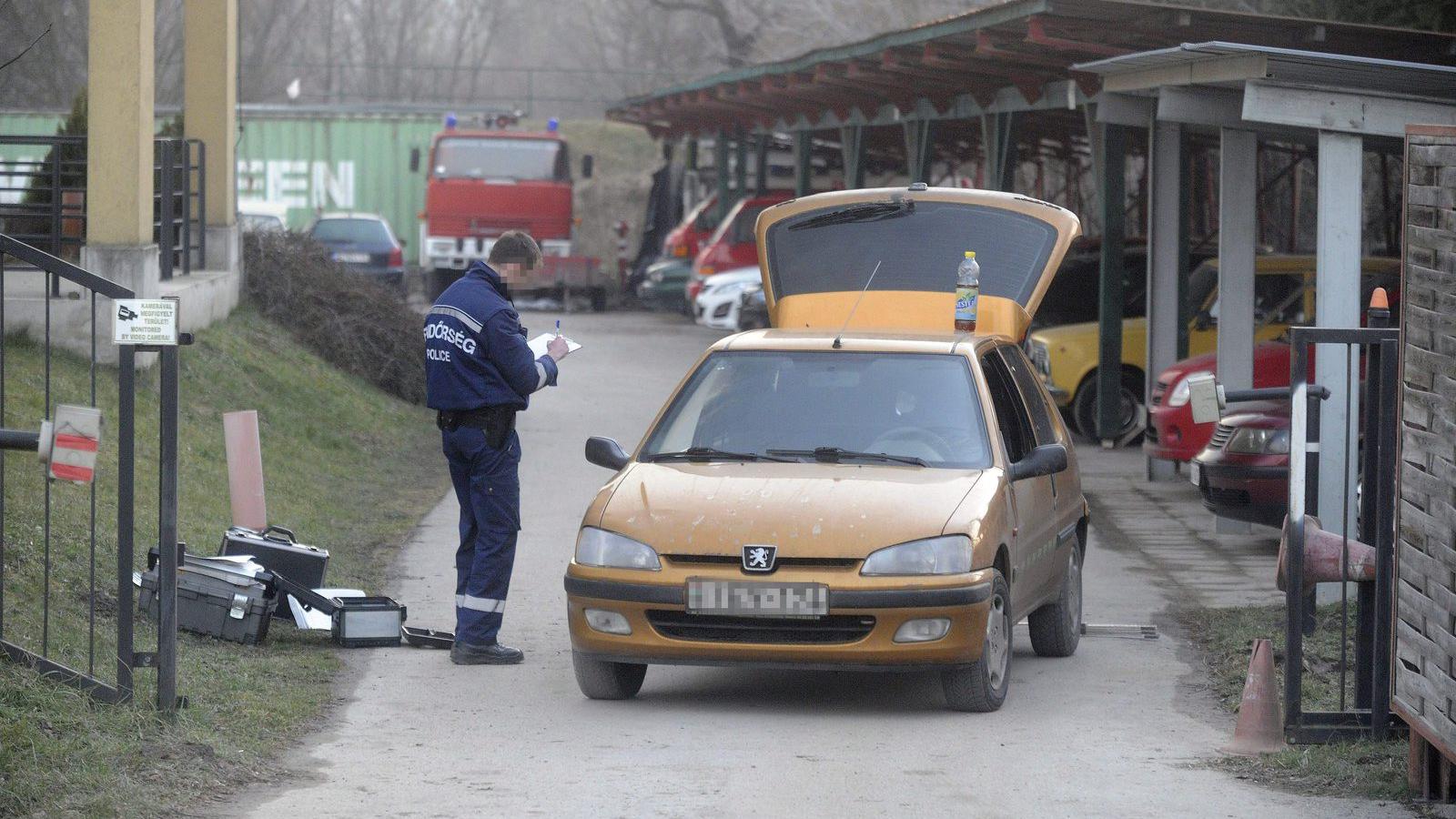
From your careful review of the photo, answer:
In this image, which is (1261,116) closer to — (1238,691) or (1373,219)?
(1238,691)

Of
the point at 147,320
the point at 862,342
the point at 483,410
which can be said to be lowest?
the point at 483,410

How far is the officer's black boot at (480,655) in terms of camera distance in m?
8.20

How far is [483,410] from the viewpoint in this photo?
26.5ft

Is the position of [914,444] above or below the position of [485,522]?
above

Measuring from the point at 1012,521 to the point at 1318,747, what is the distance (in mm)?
1535

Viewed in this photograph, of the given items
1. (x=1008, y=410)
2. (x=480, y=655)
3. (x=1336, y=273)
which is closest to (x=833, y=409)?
(x=1008, y=410)

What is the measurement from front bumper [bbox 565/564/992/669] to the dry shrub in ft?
39.3

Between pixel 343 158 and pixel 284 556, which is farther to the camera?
pixel 343 158

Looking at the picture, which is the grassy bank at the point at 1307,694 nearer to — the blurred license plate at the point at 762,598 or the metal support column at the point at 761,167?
the blurred license plate at the point at 762,598

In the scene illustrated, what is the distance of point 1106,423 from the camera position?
1730 cm

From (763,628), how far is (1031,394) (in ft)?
8.08

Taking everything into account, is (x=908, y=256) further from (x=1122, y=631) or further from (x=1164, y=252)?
(x=1164, y=252)

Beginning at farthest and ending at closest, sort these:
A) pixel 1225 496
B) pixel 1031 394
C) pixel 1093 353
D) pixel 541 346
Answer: pixel 1093 353 → pixel 1225 496 → pixel 1031 394 → pixel 541 346

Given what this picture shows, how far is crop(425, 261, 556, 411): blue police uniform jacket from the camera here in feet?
26.4
